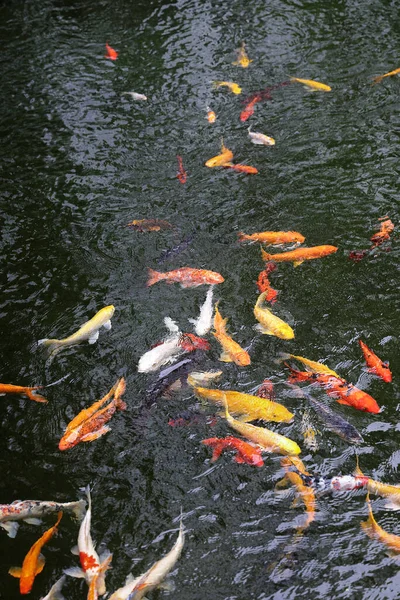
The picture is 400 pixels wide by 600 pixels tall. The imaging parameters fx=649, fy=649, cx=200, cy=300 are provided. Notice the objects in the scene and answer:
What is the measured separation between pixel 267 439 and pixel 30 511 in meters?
1.65

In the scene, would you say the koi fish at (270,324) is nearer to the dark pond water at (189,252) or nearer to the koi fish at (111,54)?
the dark pond water at (189,252)

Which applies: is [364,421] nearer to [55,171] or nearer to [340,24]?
[55,171]

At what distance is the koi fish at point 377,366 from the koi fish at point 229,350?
36.3 inches

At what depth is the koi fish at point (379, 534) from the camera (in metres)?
3.94

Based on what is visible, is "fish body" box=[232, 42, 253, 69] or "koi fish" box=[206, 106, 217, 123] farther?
"fish body" box=[232, 42, 253, 69]

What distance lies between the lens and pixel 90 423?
477 centimetres

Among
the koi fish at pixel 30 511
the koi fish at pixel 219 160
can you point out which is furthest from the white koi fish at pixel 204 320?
the koi fish at pixel 219 160

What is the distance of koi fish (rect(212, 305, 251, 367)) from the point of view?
5121 millimetres

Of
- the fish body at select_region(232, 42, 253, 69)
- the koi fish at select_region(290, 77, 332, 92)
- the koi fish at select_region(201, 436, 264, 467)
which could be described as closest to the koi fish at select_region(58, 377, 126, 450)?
the koi fish at select_region(201, 436, 264, 467)

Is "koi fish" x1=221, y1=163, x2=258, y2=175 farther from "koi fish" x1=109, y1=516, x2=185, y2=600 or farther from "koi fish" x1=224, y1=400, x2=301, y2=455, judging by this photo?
"koi fish" x1=109, y1=516, x2=185, y2=600

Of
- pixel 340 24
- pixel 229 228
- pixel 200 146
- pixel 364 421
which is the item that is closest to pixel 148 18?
pixel 340 24

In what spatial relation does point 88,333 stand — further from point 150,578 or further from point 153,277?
point 150,578

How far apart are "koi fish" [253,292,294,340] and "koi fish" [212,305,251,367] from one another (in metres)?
0.29

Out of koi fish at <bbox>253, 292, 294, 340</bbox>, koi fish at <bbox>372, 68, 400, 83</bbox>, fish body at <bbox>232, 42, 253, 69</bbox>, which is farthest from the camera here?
fish body at <bbox>232, 42, 253, 69</bbox>
